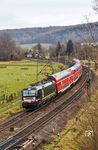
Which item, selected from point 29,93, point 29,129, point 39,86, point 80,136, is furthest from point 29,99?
point 80,136

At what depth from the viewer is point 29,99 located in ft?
163

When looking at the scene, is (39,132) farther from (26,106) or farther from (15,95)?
(15,95)

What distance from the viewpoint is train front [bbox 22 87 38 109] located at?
4941cm

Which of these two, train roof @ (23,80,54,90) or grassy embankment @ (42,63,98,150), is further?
train roof @ (23,80,54,90)

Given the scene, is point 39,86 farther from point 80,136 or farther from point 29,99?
point 80,136

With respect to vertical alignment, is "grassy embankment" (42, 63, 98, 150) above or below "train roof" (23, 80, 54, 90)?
below

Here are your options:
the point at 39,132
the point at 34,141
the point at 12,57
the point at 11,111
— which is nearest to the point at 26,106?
the point at 11,111

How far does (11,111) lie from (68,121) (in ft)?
31.4

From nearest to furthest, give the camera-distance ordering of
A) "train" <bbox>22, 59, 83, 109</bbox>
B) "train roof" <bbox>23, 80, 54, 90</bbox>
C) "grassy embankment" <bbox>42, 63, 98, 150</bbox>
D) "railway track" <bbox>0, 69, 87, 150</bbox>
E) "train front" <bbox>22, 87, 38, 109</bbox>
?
"grassy embankment" <bbox>42, 63, 98, 150</bbox>
"railway track" <bbox>0, 69, 87, 150</bbox>
"train front" <bbox>22, 87, 38, 109</bbox>
"train" <bbox>22, 59, 83, 109</bbox>
"train roof" <bbox>23, 80, 54, 90</bbox>

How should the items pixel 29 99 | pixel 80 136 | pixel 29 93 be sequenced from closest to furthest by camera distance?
pixel 80 136, pixel 29 99, pixel 29 93

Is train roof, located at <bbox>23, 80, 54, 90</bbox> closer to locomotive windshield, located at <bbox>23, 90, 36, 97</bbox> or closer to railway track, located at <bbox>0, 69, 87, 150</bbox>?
locomotive windshield, located at <bbox>23, 90, 36, 97</bbox>

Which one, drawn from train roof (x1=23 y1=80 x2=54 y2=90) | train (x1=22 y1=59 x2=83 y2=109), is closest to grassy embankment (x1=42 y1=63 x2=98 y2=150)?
train (x1=22 y1=59 x2=83 y2=109)

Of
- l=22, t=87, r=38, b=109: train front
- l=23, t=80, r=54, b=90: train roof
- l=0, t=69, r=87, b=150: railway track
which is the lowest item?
l=0, t=69, r=87, b=150: railway track

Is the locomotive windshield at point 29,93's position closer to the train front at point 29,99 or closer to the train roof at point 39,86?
the train front at point 29,99
